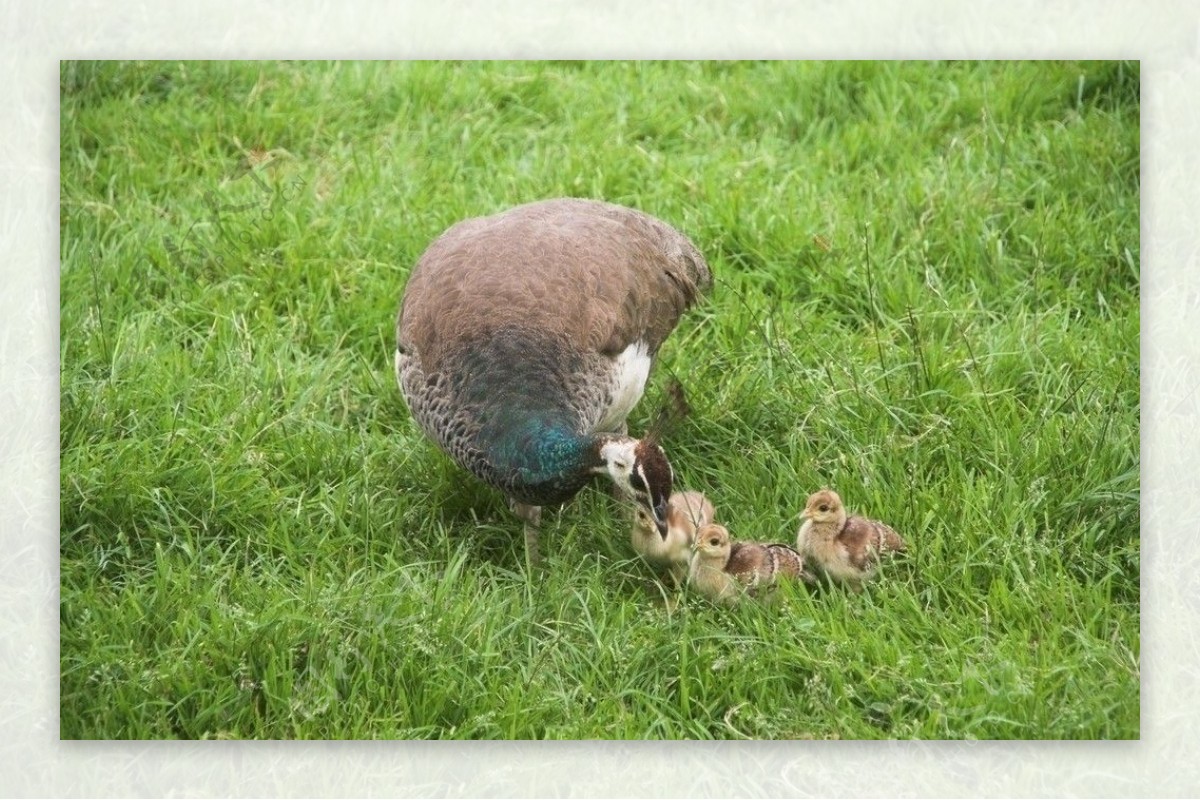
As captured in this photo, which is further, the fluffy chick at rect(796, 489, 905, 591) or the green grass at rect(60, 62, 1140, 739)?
the fluffy chick at rect(796, 489, 905, 591)

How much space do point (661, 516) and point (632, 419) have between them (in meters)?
0.69

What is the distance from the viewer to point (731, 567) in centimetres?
326

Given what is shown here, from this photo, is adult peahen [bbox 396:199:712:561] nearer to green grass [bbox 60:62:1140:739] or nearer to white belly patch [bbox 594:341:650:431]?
white belly patch [bbox 594:341:650:431]

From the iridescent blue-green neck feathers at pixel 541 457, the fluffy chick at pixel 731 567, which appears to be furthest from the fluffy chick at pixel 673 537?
the iridescent blue-green neck feathers at pixel 541 457

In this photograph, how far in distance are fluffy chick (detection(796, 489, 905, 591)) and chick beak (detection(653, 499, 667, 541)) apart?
315mm

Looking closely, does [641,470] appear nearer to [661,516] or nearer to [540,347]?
[661,516]

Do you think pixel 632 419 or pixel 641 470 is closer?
pixel 641 470

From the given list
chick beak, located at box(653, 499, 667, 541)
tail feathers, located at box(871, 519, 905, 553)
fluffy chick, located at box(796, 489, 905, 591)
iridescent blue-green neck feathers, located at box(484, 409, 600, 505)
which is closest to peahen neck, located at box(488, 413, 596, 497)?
iridescent blue-green neck feathers, located at box(484, 409, 600, 505)

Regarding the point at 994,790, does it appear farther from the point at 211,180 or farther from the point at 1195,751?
the point at 211,180

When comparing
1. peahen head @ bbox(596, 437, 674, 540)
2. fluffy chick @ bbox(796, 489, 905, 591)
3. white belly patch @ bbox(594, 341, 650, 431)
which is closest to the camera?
peahen head @ bbox(596, 437, 674, 540)

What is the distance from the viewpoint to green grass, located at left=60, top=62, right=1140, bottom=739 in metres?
3.13

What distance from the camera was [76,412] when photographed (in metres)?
3.38

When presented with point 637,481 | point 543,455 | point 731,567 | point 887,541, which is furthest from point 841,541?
point 543,455

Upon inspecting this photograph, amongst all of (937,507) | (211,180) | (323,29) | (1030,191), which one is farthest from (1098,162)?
(211,180)
